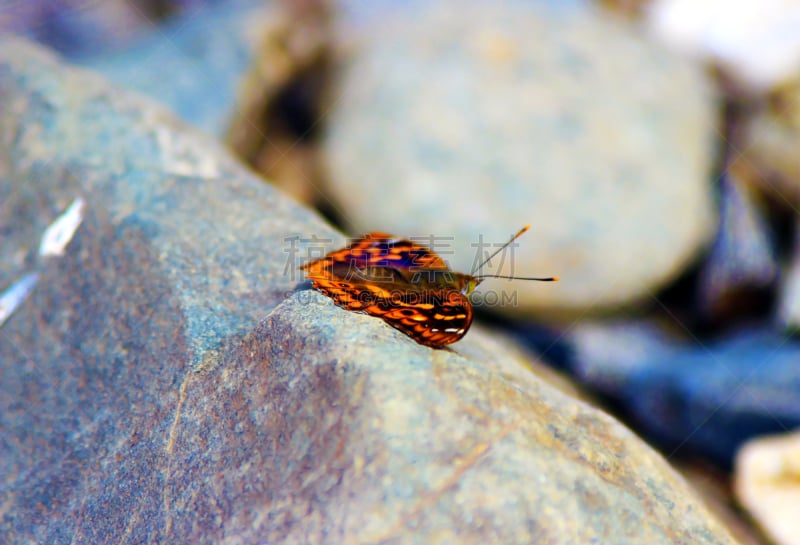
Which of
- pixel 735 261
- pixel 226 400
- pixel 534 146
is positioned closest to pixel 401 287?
pixel 226 400

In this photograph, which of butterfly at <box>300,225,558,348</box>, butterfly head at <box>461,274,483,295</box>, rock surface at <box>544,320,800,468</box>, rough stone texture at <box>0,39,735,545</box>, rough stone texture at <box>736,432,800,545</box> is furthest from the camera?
rock surface at <box>544,320,800,468</box>

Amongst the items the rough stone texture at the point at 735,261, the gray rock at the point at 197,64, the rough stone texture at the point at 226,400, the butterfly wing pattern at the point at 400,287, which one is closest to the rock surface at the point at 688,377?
the rough stone texture at the point at 735,261

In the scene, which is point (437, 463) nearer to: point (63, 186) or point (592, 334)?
point (63, 186)

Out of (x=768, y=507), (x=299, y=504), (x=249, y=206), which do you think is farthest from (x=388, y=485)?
(x=768, y=507)

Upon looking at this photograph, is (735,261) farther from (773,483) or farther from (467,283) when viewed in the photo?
(467,283)

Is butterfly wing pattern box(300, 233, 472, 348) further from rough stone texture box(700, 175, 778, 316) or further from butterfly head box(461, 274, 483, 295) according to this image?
rough stone texture box(700, 175, 778, 316)

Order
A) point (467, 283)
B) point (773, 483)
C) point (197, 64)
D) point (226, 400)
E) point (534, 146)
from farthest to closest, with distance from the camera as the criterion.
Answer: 1. point (197, 64)
2. point (534, 146)
3. point (773, 483)
4. point (467, 283)
5. point (226, 400)

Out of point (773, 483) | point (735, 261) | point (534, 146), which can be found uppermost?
point (534, 146)

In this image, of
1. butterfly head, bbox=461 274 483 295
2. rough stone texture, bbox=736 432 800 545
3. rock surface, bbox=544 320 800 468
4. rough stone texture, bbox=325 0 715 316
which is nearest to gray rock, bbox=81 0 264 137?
rough stone texture, bbox=325 0 715 316
